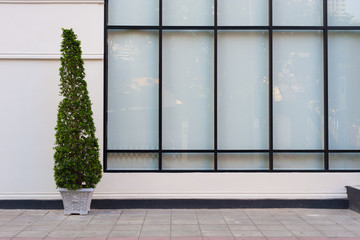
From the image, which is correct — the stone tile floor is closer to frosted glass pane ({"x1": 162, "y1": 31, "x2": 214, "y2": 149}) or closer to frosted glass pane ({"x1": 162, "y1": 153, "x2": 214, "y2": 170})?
frosted glass pane ({"x1": 162, "y1": 153, "x2": 214, "y2": 170})

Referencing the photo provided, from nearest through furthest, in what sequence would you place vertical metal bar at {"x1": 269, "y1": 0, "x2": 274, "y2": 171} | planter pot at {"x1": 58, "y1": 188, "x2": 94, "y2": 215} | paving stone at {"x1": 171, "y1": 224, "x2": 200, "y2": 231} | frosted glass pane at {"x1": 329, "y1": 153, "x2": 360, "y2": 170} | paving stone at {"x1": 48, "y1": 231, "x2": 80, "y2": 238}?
1. paving stone at {"x1": 48, "y1": 231, "x2": 80, "y2": 238}
2. paving stone at {"x1": 171, "y1": 224, "x2": 200, "y2": 231}
3. planter pot at {"x1": 58, "y1": 188, "x2": 94, "y2": 215}
4. vertical metal bar at {"x1": 269, "y1": 0, "x2": 274, "y2": 171}
5. frosted glass pane at {"x1": 329, "y1": 153, "x2": 360, "y2": 170}

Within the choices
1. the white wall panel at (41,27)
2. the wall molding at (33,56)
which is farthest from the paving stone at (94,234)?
the white wall panel at (41,27)

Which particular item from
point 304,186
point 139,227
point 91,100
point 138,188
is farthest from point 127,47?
point 304,186

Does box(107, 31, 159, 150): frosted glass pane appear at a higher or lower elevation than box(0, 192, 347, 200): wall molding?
higher

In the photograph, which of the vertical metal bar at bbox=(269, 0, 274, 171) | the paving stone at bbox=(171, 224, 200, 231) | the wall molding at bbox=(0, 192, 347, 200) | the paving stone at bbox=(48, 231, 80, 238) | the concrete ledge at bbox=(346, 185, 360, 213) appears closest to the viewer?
the paving stone at bbox=(48, 231, 80, 238)

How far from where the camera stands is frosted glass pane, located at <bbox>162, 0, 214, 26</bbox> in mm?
8422

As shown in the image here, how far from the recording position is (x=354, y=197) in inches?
313

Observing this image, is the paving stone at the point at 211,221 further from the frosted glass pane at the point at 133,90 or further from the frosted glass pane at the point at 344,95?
the frosted glass pane at the point at 344,95

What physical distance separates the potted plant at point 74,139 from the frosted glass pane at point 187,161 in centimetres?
156

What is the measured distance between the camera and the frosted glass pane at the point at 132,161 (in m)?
8.30

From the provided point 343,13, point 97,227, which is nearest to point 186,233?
point 97,227

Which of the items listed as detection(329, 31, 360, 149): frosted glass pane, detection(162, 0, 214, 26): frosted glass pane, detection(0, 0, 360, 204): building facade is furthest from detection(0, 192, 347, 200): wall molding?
detection(162, 0, 214, 26): frosted glass pane

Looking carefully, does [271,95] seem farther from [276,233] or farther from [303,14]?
[276,233]

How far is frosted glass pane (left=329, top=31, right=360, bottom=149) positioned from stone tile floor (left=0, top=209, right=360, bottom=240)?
5.43 feet
